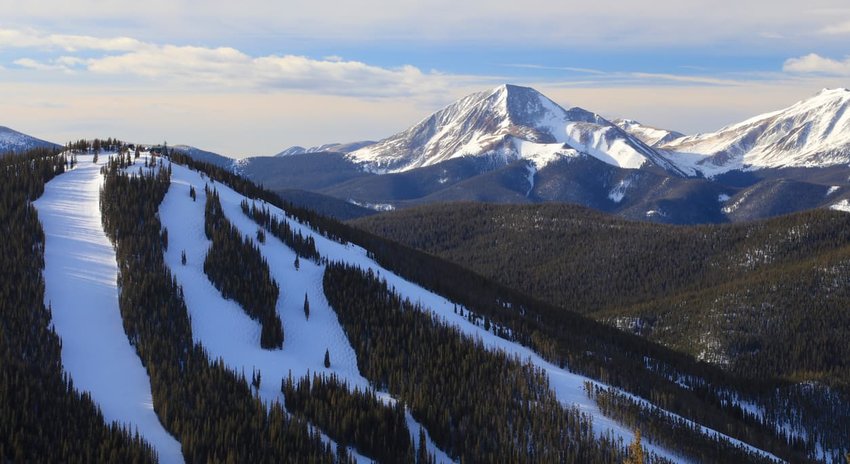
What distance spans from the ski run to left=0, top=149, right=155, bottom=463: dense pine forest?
98 centimetres

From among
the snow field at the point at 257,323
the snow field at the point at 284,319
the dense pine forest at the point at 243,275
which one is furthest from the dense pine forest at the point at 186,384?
the dense pine forest at the point at 243,275

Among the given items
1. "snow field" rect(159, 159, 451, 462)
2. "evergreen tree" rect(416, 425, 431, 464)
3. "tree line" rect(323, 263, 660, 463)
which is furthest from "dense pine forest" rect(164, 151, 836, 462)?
"evergreen tree" rect(416, 425, 431, 464)

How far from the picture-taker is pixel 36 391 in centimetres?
3519

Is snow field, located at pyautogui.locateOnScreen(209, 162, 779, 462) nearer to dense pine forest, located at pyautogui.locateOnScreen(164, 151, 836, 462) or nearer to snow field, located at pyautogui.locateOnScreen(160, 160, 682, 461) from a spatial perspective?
snow field, located at pyautogui.locateOnScreen(160, 160, 682, 461)

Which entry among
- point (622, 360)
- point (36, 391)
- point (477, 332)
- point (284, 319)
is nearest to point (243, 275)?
point (284, 319)

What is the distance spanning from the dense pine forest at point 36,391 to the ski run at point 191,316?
0.98 meters

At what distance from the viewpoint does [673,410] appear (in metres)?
63.6

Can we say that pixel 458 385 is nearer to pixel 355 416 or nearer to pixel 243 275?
pixel 355 416

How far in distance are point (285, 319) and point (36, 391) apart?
19701 mm

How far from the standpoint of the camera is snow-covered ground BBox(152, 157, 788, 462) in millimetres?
46812

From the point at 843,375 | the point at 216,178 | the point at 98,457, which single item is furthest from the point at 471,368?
the point at 843,375

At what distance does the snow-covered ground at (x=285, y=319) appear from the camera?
1843 inches

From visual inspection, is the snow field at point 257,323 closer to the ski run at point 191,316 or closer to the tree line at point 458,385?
the ski run at point 191,316

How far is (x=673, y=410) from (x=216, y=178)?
53.3 m
